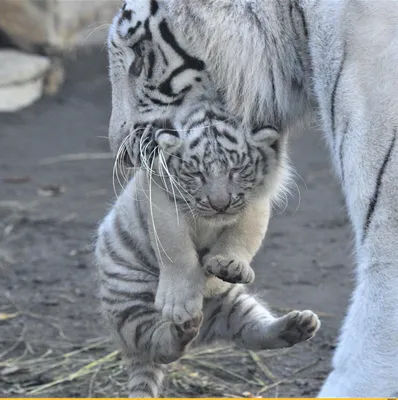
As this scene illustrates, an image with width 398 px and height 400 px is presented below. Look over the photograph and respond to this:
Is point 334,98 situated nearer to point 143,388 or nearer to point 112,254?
point 112,254

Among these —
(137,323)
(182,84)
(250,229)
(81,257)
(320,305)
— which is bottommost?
(81,257)

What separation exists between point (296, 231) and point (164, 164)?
7.44 feet

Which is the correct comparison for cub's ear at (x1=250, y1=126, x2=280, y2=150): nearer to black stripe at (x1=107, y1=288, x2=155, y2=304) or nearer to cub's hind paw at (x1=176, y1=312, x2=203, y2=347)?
cub's hind paw at (x1=176, y1=312, x2=203, y2=347)

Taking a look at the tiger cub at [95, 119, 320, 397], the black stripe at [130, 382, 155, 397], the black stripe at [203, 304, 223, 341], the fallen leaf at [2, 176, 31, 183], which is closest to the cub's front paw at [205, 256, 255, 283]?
the tiger cub at [95, 119, 320, 397]

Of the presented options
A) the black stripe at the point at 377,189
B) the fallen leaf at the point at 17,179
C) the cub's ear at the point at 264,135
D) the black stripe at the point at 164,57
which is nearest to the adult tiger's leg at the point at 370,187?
the black stripe at the point at 377,189

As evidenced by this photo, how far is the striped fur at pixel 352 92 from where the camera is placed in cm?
173

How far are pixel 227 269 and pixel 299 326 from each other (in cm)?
25

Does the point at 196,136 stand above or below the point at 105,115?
above

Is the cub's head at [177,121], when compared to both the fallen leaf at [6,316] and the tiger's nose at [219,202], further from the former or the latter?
the fallen leaf at [6,316]

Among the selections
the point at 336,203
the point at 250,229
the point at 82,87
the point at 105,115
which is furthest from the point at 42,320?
the point at 82,87

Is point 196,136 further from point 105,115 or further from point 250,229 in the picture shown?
point 105,115

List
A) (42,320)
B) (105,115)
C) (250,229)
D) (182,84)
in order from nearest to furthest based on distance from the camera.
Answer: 1. (182,84)
2. (250,229)
3. (42,320)
4. (105,115)

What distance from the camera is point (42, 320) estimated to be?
3477 mm

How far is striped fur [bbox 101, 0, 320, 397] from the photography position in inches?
83.7
